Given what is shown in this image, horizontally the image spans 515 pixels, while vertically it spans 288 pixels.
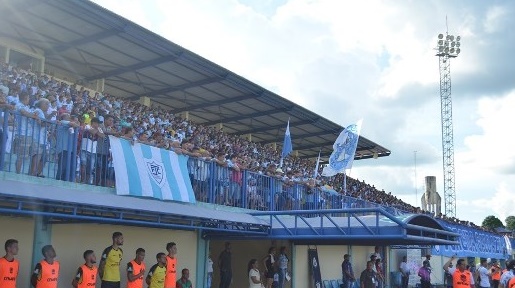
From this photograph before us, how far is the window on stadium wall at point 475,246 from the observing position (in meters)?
26.0

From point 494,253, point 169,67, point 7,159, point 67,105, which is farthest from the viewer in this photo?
point 494,253

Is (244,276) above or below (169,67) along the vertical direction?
below

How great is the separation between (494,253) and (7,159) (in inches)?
1197

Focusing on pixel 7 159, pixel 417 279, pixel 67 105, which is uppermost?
pixel 67 105

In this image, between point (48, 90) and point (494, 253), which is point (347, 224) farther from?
point (494, 253)

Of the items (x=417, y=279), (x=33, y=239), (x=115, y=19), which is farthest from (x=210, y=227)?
(x=417, y=279)

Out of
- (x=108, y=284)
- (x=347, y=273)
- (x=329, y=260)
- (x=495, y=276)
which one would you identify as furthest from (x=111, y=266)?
(x=495, y=276)

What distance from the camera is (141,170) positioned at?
11.5 metres

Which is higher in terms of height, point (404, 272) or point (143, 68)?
point (143, 68)

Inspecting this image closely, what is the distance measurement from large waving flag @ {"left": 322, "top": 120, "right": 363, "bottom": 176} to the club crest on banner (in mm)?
7729

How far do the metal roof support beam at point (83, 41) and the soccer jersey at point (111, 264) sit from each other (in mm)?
8708

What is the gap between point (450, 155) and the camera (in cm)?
4250

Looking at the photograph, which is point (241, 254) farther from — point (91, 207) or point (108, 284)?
point (91, 207)

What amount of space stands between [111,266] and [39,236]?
4.40 feet
